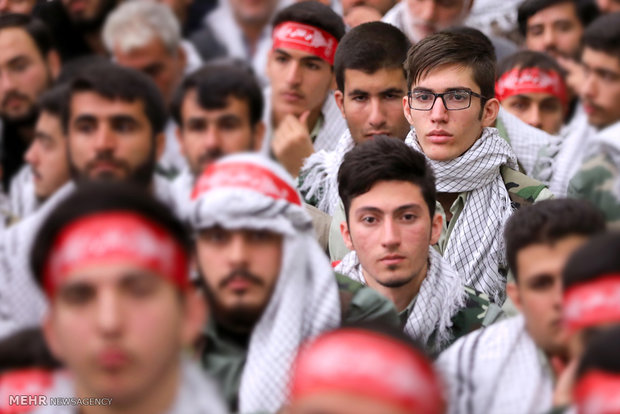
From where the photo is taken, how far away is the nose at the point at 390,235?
4203 mm

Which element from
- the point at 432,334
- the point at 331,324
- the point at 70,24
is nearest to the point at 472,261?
the point at 432,334

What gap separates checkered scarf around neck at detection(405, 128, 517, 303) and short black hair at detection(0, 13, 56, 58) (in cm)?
193

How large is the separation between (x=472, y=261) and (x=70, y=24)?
305 centimetres

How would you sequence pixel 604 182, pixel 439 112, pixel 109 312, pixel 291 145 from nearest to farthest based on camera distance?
pixel 109 312 < pixel 604 182 < pixel 439 112 < pixel 291 145

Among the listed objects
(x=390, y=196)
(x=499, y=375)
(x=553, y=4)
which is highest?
(x=553, y=4)

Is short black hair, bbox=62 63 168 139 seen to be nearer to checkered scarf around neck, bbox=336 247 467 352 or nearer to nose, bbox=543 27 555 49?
checkered scarf around neck, bbox=336 247 467 352

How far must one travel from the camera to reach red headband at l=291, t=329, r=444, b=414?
2.48 meters

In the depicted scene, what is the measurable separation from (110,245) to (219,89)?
174cm

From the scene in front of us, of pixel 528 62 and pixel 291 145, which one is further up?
pixel 528 62

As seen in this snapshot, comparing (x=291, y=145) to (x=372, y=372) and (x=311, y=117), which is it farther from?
(x=372, y=372)

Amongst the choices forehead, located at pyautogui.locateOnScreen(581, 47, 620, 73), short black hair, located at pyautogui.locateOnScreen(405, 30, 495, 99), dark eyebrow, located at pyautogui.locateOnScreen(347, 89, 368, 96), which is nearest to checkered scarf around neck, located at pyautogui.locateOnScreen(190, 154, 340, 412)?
short black hair, located at pyautogui.locateOnScreen(405, 30, 495, 99)

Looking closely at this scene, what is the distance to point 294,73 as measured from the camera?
574 cm

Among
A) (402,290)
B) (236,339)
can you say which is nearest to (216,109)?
(402,290)

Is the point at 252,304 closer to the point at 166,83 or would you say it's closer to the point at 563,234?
the point at 563,234
